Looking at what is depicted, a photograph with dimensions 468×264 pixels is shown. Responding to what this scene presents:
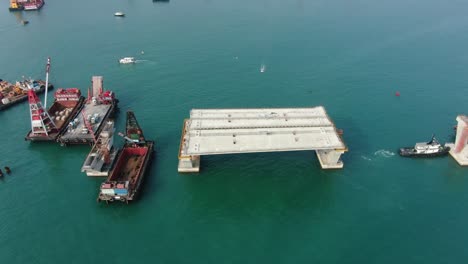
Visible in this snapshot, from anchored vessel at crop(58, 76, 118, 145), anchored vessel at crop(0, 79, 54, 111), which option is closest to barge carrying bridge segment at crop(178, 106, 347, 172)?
anchored vessel at crop(58, 76, 118, 145)

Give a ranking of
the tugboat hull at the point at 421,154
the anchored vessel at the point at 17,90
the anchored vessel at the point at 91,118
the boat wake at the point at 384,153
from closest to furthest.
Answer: the tugboat hull at the point at 421,154 < the boat wake at the point at 384,153 < the anchored vessel at the point at 91,118 < the anchored vessel at the point at 17,90

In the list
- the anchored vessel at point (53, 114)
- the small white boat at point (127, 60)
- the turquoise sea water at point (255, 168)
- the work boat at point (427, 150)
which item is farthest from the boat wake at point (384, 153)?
the small white boat at point (127, 60)

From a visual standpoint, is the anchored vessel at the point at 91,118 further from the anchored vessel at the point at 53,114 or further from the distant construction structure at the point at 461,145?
the distant construction structure at the point at 461,145

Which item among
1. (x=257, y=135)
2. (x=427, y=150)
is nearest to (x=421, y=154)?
(x=427, y=150)

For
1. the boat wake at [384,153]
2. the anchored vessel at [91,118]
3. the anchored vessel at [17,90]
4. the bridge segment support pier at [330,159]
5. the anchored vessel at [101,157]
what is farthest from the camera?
the anchored vessel at [17,90]

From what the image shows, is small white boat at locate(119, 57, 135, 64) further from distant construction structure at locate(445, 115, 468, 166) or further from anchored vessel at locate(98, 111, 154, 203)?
distant construction structure at locate(445, 115, 468, 166)

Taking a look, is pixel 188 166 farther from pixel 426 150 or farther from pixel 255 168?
pixel 426 150
